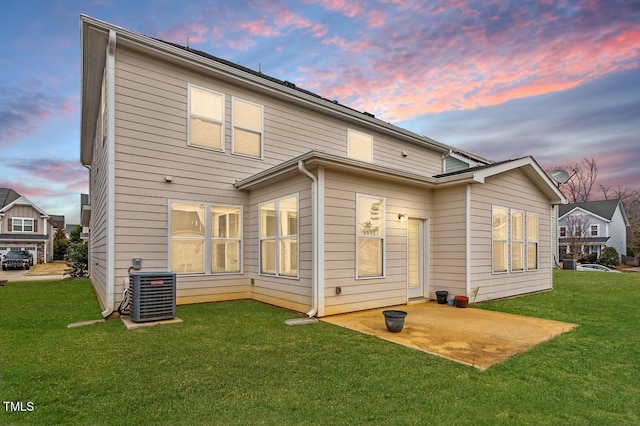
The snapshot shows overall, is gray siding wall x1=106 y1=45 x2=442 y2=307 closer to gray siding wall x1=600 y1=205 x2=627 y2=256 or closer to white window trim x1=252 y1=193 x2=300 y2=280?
white window trim x1=252 y1=193 x2=300 y2=280

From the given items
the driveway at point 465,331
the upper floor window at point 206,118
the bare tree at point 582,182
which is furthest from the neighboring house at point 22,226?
the bare tree at point 582,182

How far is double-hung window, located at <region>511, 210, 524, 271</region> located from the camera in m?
9.23

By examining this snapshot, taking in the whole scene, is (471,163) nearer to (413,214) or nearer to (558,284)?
(558,284)

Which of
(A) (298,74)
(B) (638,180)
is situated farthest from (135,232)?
(B) (638,180)

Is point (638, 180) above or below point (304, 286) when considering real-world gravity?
above

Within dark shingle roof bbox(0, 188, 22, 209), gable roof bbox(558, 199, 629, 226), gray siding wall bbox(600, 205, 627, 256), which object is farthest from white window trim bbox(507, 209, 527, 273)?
dark shingle roof bbox(0, 188, 22, 209)

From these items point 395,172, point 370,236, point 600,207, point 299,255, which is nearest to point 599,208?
point 600,207

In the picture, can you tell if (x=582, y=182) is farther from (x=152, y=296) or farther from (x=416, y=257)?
(x=152, y=296)

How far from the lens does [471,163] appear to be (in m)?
13.9

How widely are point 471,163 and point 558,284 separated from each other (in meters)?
5.28

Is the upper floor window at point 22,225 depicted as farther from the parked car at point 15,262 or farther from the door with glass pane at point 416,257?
A: the door with glass pane at point 416,257

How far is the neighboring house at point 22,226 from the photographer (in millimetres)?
26297

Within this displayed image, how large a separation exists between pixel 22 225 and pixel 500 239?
3344 centimetres

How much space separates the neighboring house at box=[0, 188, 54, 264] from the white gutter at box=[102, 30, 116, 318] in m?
26.9
